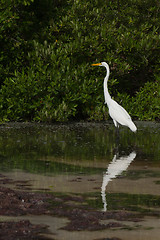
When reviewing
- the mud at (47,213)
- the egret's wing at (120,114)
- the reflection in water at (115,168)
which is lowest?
the egret's wing at (120,114)

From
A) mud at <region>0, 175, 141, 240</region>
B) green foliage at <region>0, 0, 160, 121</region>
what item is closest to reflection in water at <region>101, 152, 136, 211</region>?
mud at <region>0, 175, 141, 240</region>

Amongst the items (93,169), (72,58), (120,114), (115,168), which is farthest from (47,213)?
(72,58)

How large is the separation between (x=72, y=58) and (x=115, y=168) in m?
10.1

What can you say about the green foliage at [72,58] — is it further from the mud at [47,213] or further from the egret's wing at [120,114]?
the mud at [47,213]

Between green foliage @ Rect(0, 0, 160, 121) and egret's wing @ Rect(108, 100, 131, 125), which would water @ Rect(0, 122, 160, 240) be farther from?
green foliage @ Rect(0, 0, 160, 121)

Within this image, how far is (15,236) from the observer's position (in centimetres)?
496

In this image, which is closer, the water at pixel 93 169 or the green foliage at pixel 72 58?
the water at pixel 93 169

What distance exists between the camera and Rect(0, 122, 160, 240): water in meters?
5.56

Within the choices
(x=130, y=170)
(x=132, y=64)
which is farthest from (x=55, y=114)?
(x=130, y=170)

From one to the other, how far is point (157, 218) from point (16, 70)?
45.4 feet

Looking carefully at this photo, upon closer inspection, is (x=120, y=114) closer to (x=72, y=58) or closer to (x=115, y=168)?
(x=72, y=58)

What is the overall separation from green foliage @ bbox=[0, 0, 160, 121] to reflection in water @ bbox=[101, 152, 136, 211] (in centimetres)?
719

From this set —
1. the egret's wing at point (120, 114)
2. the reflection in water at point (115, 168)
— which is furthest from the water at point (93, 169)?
the egret's wing at point (120, 114)

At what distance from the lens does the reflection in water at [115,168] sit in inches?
296
